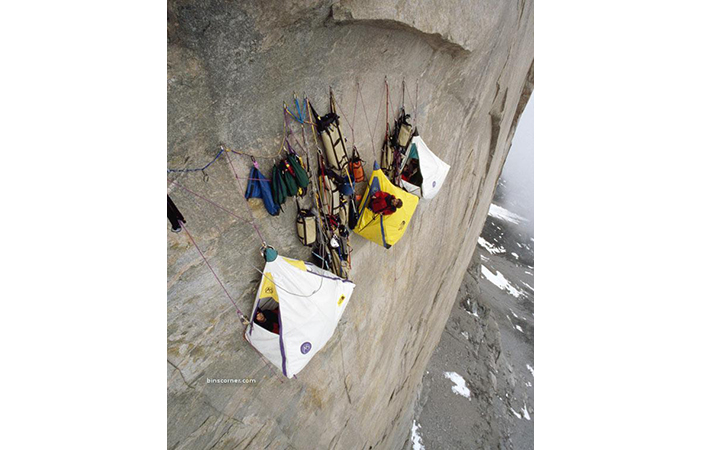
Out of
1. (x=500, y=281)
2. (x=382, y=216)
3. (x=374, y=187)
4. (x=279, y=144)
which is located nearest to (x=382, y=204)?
(x=382, y=216)

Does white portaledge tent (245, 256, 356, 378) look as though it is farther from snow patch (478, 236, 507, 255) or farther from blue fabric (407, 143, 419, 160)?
snow patch (478, 236, 507, 255)

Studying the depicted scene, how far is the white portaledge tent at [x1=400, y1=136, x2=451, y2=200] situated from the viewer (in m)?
4.39

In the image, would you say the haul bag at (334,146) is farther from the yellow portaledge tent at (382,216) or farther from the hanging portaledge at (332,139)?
the yellow portaledge tent at (382,216)

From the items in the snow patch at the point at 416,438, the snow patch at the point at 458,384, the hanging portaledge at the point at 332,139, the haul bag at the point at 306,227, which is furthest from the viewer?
the snow patch at the point at 458,384

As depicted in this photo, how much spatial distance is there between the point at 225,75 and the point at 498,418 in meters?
18.7

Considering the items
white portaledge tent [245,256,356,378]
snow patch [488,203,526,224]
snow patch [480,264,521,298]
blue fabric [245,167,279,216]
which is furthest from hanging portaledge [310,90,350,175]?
snow patch [488,203,526,224]

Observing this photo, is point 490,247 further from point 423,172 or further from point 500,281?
point 423,172

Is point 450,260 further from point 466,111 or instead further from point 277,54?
point 277,54

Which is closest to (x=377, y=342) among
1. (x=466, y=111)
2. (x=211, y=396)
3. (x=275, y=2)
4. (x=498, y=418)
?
(x=211, y=396)

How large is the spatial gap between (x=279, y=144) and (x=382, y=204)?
4.99 ft

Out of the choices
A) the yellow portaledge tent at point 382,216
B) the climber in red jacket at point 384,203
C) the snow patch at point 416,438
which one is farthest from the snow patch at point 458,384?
the climber in red jacket at point 384,203

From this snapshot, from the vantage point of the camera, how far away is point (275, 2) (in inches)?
88.4

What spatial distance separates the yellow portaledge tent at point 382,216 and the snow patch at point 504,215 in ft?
134

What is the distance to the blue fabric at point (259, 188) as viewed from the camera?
264 cm
